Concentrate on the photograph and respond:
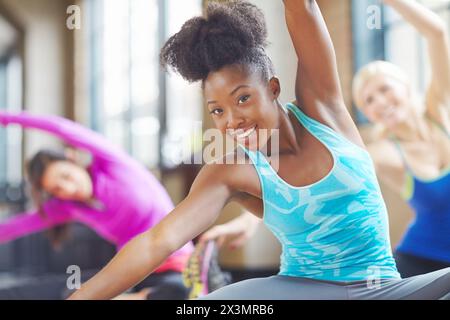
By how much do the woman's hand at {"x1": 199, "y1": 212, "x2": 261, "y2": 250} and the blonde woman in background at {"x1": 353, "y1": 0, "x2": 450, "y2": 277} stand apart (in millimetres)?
180

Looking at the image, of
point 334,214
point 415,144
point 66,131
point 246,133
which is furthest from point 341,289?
point 66,131

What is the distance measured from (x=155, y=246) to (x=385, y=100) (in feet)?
1.30

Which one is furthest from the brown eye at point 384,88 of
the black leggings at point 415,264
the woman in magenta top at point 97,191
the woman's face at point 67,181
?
the woman's face at point 67,181

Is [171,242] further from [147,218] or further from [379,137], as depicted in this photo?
[379,137]

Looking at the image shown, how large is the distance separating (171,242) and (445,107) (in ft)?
1.41

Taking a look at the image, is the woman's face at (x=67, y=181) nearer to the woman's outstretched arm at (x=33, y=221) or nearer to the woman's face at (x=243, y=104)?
the woman's outstretched arm at (x=33, y=221)

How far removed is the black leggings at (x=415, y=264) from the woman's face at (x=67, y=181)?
449 mm

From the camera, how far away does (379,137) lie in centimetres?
80

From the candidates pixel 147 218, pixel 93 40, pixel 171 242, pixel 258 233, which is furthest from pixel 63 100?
pixel 171 242

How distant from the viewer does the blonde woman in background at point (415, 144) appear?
0.76 metres

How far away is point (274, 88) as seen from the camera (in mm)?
573

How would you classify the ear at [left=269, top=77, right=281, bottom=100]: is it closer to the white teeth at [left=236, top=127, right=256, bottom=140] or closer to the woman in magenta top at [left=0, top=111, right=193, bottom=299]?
the white teeth at [left=236, top=127, right=256, bottom=140]

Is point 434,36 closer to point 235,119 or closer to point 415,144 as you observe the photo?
point 415,144
